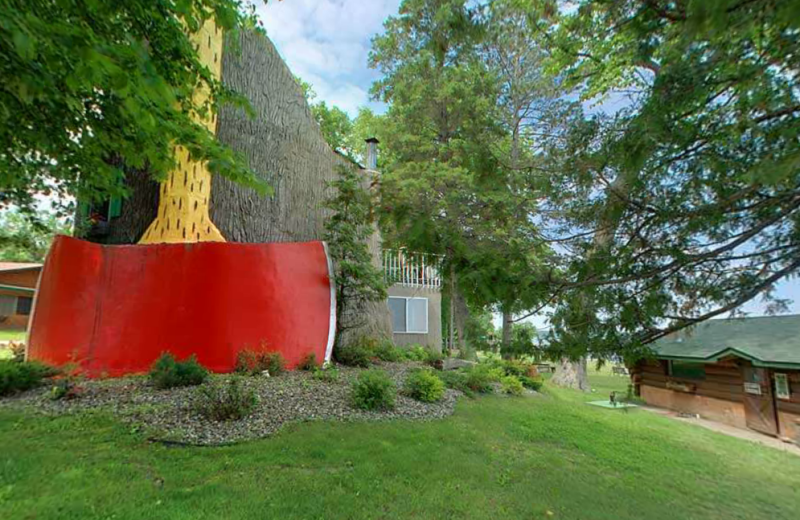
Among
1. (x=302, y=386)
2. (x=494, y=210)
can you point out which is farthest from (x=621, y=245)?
(x=302, y=386)

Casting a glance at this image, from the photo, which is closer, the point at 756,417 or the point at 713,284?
the point at 713,284

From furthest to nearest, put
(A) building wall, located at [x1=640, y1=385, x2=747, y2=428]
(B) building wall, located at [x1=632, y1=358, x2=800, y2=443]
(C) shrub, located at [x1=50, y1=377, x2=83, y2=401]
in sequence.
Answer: (A) building wall, located at [x1=640, y1=385, x2=747, y2=428]
(B) building wall, located at [x1=632, y1=358, x2=800, y2=443]
(C) shrub, located at [x1=50, y1=377, x2=83, y2=401]

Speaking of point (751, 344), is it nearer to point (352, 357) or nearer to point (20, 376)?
point (352, 357)

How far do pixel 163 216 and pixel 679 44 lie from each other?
884 centimetres

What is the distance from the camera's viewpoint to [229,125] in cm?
938

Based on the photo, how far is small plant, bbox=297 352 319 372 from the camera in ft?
24.2

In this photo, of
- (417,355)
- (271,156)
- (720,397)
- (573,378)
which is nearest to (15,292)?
(271,156)

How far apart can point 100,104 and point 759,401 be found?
1620cm

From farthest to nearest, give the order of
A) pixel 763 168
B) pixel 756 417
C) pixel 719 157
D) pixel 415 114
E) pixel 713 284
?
pixel 415 114
pixel 756 417
pixel 713 284
pixel 719 157
pixel 763 168

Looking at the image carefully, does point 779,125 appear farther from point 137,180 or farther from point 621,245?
point 137,180

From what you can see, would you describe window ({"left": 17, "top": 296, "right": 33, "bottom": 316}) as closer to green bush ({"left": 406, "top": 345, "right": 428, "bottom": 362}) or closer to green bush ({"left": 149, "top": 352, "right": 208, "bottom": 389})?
green bush ({"left": 149, "top": 352, "right": 208, "bottom": 389})

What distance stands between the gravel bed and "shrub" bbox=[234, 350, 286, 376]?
0.25m

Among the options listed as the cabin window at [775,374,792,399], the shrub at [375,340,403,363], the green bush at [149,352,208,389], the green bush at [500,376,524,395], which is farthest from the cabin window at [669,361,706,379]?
the green bush at [149,352,208,389]

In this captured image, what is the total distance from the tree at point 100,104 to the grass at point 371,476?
2903 millimetres
